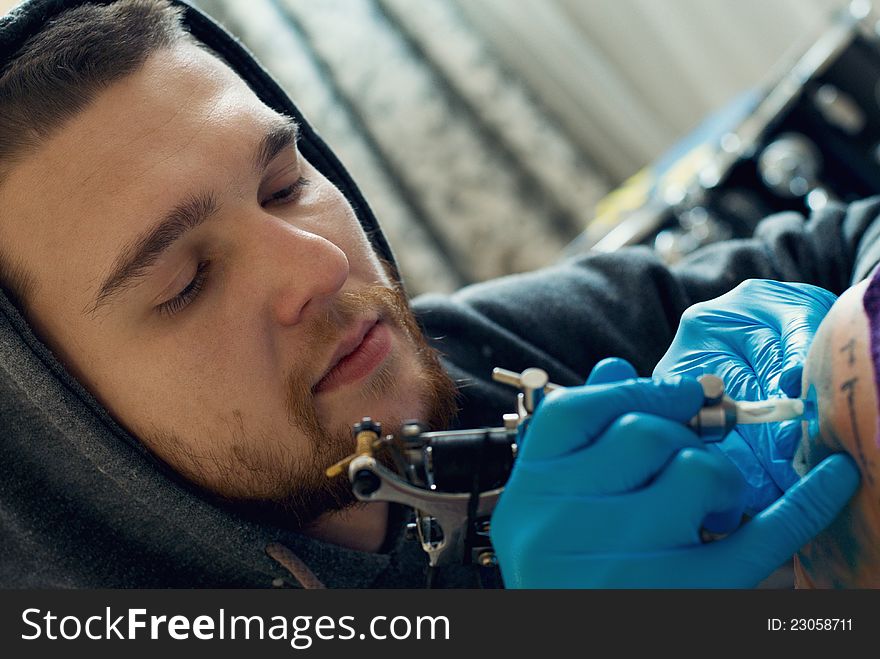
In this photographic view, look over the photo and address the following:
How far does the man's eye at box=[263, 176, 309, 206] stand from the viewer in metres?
0.87

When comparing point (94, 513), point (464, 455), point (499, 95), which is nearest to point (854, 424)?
point (464, 455)

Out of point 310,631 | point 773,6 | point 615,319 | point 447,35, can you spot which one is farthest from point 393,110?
point 310,631

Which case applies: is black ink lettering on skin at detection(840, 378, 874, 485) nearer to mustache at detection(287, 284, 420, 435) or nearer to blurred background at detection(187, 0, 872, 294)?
mustache at detection(287, 284, 420, 435)

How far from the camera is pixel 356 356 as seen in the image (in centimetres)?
81

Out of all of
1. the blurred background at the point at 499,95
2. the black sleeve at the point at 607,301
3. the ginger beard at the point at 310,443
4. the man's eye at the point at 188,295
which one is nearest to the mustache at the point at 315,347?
the ginger beard at the point at 310,443

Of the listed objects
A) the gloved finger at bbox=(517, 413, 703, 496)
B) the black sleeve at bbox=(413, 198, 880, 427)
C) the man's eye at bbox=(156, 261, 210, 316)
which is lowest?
the black sleeve at bbox=(413, 198, 880, 427)

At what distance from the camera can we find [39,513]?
2.93 feet

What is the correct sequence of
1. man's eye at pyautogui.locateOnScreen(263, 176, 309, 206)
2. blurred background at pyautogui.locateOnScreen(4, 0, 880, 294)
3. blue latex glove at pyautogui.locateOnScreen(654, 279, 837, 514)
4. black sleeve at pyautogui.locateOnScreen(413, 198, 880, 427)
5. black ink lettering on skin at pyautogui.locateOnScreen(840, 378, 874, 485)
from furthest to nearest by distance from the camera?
blurred background at pyautogui.locateOnScreen(4, 0, 880, 294) → black sleeve at pyautogui.locateOnScreen(413, 198, 880, 427) → man's eye at pyautogui.locateOnScreen(263, 176, 309, 206) → blue latex glove at pyautogui.locateOnScreen(654, 279, 837, 514) → black ink lettering on skin at pyautogui.locateOnScreen(840, 378, 874, 485)

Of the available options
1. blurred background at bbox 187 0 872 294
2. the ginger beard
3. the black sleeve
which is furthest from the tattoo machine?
blurred background at bbox 187 0 872 294

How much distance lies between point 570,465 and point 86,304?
1.68 feet

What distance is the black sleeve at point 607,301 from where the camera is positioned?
1.06 meters

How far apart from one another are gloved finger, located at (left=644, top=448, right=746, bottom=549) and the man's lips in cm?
34

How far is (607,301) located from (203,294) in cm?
56

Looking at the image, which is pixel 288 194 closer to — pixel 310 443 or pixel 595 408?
pixel 310 443
